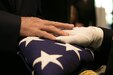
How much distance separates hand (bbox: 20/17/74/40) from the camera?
577 mm

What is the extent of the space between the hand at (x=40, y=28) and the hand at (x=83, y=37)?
0.07ft

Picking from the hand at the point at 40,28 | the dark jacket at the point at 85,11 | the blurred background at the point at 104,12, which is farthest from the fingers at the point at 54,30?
the blurred background at the point at 104,12

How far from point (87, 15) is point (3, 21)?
46.2 inches

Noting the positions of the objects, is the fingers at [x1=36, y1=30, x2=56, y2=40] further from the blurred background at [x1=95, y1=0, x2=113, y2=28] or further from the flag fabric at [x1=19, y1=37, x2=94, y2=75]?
the blurred background at [x1=95, y1=0, x2=113, y2=28]

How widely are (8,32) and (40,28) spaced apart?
0.07m

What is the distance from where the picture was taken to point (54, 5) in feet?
2.82

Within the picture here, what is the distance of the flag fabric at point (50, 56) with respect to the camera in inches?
18.9

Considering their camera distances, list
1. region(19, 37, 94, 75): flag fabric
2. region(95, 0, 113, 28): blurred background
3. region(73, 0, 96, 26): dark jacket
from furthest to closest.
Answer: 1. region(95, 0, 113, 28): blurred background
2. region(73, 0, 96, 26): dark jacket
3. region(19, 37, 94, 75): flag fabric

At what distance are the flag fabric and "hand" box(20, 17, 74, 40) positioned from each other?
0.03 m

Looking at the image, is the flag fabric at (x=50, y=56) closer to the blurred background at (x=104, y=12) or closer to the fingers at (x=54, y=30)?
the fingers at (x=54, y=30)

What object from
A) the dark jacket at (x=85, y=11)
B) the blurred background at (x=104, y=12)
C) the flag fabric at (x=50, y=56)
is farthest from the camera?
the blurred background at (x=104, y=12)

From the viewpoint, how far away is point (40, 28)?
23.6 inches

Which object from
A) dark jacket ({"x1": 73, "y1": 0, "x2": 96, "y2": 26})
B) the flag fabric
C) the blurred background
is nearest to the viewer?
the flag fabric

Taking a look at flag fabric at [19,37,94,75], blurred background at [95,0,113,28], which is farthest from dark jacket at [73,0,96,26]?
flag fabric at [19,37,94,75]
